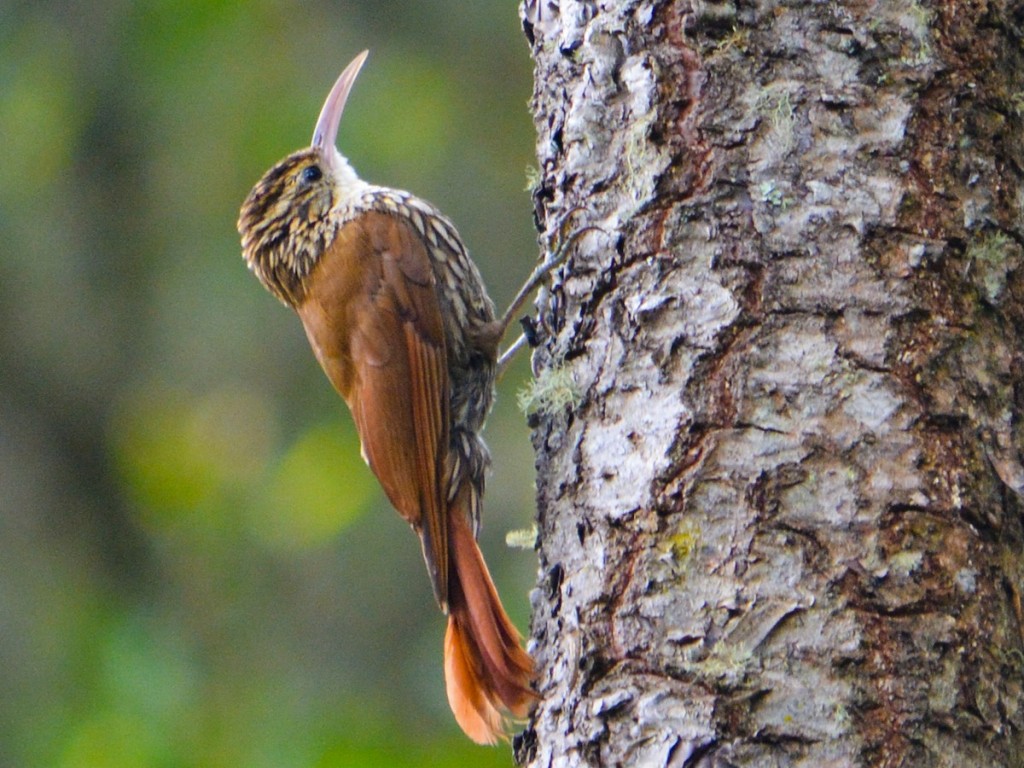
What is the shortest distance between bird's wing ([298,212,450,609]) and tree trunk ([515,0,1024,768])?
95 centimetres

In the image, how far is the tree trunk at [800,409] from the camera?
208 cm

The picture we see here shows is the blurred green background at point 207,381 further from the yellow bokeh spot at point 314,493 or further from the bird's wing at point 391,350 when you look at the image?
the bird's wing at point 391,350

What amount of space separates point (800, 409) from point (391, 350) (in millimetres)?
1625

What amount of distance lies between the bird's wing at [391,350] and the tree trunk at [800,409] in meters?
0.95

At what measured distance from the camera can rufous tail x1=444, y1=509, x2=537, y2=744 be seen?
8.53ft

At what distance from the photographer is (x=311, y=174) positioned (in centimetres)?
417

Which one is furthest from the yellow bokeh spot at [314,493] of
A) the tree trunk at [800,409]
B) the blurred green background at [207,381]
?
the tree trunk at [800,409]

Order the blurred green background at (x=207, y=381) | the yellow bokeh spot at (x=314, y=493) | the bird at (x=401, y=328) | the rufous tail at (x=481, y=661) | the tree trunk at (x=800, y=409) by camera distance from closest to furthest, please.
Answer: the tree trunk at (x=800, y=409) < the rufous tail at (x=481, y=661) < the bird at (x=401, y=328) < the blurred green background at (x=207, y=381) < the yellow bokeh spot at (x=314, y=493)

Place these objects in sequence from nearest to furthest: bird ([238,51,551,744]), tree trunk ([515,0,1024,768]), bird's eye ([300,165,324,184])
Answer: tree trunk ([515,0,1024,768]) → bird ([238,51,551,744]) → bird's eye ([300,165,324,184])

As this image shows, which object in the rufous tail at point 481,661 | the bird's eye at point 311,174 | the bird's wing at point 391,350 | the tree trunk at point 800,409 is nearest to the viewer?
the tree trunk at point 800,409

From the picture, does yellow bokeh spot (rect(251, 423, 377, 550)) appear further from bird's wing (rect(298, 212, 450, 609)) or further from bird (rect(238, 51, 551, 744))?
bird's wing (rect(298, 212, 450, 609))

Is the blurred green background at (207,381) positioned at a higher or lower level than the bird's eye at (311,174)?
lower

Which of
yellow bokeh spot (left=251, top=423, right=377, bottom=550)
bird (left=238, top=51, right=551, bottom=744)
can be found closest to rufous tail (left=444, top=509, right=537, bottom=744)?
bird (left=238, top=51, right=551, bottom=744)

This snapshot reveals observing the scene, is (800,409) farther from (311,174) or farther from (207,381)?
(207,381)
